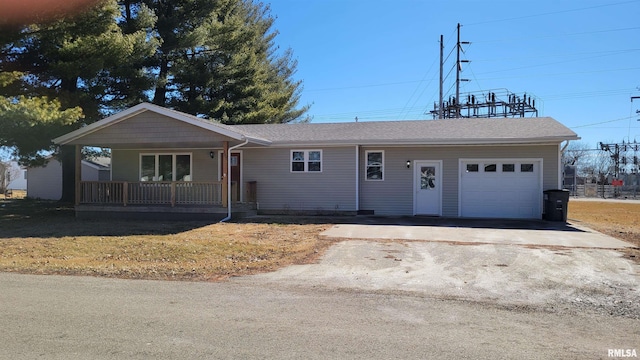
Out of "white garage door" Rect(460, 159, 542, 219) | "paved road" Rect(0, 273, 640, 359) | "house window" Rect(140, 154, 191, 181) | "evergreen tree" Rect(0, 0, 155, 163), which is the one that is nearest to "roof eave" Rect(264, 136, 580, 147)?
"white garage door" Rect(460, 159, 542, 219)

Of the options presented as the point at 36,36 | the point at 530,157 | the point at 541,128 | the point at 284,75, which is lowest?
the point at 530,157

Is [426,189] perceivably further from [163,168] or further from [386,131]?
[163,168]

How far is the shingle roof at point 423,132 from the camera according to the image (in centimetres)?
1465

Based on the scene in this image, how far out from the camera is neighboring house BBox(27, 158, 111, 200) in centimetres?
2909

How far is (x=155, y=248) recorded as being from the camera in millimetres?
9250

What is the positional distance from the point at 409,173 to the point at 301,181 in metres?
4.00

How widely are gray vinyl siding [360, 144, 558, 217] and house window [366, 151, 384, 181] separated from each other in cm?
15

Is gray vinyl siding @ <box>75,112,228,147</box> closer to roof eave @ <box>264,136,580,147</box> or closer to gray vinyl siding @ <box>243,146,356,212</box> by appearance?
gray vinyl siding @ <box>243,146,356,212</box>

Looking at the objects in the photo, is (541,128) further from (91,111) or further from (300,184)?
(91,111)

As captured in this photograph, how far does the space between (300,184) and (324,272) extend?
29.8ft

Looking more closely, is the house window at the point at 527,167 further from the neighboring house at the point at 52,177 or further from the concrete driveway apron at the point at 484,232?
the neighboring house at the point at 52,177

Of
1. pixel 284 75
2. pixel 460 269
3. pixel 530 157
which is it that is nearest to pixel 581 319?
pixel 460 269

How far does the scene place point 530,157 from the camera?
48.6ft

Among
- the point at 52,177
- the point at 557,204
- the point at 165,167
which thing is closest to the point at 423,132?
the point at 557,204
